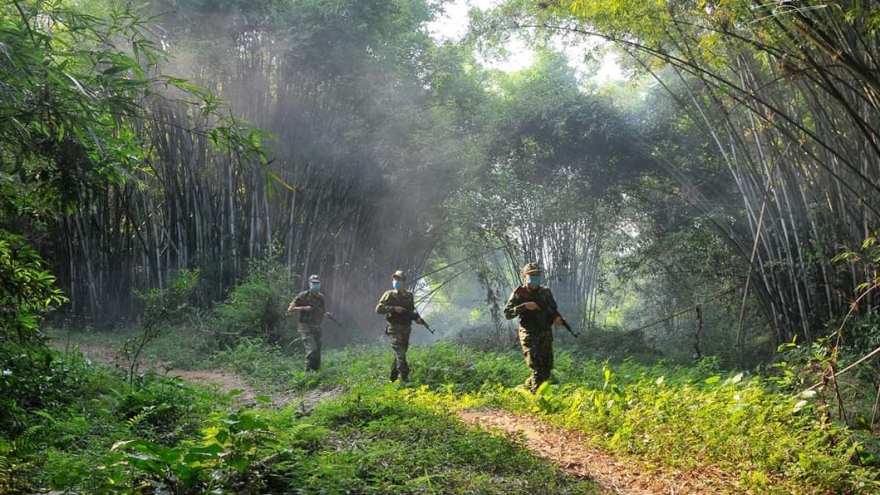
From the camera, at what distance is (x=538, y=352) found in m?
6.12

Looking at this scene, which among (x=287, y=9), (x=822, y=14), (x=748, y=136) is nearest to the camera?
(x=822, y=14)

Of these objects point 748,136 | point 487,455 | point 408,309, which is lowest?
point 487,455

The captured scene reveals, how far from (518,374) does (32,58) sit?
571 centimetres

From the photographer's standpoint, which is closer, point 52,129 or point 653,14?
point 52,129

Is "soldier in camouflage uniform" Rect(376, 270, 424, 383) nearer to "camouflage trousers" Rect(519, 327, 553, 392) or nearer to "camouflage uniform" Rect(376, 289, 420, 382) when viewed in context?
"camouflage uniform" Rect(376, 289, 420, 382)

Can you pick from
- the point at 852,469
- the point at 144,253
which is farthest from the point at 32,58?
the point at 144,253

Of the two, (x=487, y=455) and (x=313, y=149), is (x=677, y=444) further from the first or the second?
(x=313, y=149)

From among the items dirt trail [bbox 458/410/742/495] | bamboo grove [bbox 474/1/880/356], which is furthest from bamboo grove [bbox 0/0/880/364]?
dirt trail [bbox 458/410/742/495]

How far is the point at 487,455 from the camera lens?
12.3 feet

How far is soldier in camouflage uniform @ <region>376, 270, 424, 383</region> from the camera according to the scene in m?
7.22

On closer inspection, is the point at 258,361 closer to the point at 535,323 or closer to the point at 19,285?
the point at 535,323

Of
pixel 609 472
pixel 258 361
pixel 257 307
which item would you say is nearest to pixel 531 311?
pixel 609 472

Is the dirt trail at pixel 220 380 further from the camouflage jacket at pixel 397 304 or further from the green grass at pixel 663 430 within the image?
the camouflage jacket at pixel 397 304

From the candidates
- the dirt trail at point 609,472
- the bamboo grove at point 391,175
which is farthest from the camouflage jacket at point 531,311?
the bamboo grove at point 391,175
